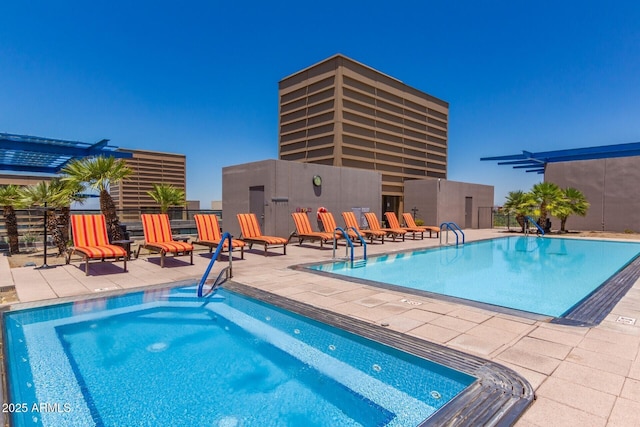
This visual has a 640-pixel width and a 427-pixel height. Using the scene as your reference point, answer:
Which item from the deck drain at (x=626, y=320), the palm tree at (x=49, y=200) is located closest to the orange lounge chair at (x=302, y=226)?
the palm tree at (x=49, y=200)

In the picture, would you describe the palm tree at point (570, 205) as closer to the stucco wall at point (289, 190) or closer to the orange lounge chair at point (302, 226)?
the stucco wall at point (289, 190)

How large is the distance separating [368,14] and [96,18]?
14487 millimetres

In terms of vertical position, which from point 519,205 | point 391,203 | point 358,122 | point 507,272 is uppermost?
point 358,122

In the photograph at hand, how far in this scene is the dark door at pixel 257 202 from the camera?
12.6 metres

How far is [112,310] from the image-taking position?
4711mm

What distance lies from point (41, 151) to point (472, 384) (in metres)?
14.8

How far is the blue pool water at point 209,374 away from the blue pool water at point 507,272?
3.05m

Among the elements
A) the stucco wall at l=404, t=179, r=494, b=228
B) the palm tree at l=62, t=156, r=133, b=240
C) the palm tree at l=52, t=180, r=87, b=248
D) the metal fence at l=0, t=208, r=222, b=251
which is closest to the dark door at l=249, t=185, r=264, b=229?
Answer: the metal fence at l=0, t=208, r=222, b=251

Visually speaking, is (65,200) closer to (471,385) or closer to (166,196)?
(166,196)

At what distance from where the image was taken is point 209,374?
3096 millimetres

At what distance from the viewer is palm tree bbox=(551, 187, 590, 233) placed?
60.1 ft

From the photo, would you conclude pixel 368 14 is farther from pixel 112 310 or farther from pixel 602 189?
pixel 112 310

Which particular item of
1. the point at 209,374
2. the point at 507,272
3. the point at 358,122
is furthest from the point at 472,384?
the point at 358,122

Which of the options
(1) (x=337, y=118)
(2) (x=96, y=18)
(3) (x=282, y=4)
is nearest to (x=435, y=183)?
(3) (x=282, y=4)
